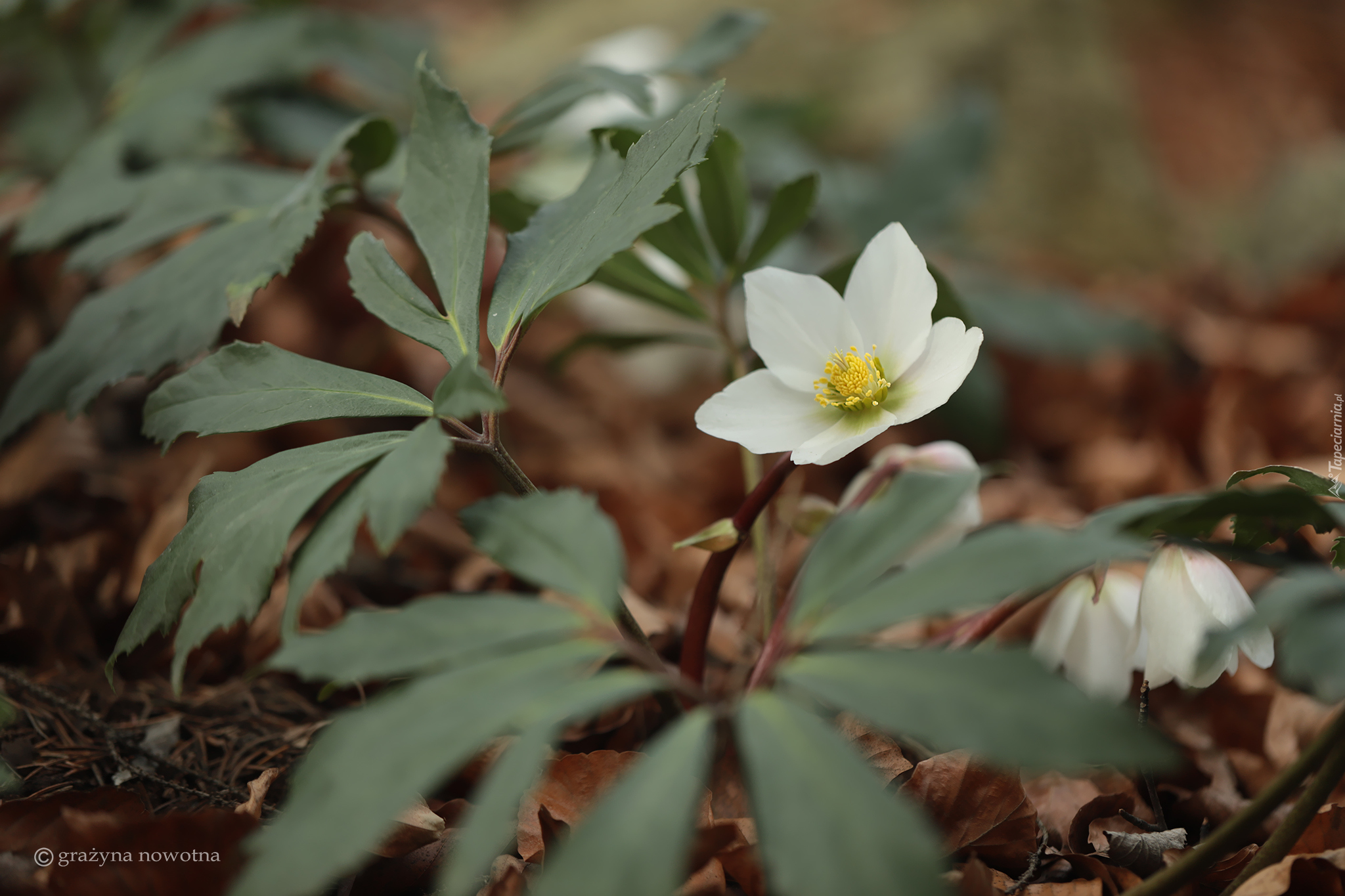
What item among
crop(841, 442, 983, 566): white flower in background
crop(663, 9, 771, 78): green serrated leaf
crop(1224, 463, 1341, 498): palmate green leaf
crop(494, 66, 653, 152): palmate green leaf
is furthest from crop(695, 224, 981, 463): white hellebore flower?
crop(663, 9, 771, 78): green serrated leaf

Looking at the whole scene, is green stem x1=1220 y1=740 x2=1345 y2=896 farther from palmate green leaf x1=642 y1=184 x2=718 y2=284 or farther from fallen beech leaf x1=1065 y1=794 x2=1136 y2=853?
palmate green leaf x1=642 y1=184 x2=718 y2=284

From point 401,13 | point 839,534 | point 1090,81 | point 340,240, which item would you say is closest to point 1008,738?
point 839,534

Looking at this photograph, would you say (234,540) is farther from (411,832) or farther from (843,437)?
(843,437)

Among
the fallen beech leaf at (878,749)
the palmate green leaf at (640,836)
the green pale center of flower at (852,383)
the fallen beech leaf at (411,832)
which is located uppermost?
the green pale center of flower at (852,383)

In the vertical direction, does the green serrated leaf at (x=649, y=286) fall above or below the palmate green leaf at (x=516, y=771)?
above

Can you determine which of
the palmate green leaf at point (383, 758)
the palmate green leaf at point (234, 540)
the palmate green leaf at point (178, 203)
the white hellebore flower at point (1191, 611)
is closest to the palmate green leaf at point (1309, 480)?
the white hellebore flower at point (1191, 611)

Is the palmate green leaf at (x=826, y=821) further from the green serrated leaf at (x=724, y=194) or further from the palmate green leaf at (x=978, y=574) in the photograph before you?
the green serrated leaf at (x=724, y=194)

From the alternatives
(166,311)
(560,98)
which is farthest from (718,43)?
(166,311)
